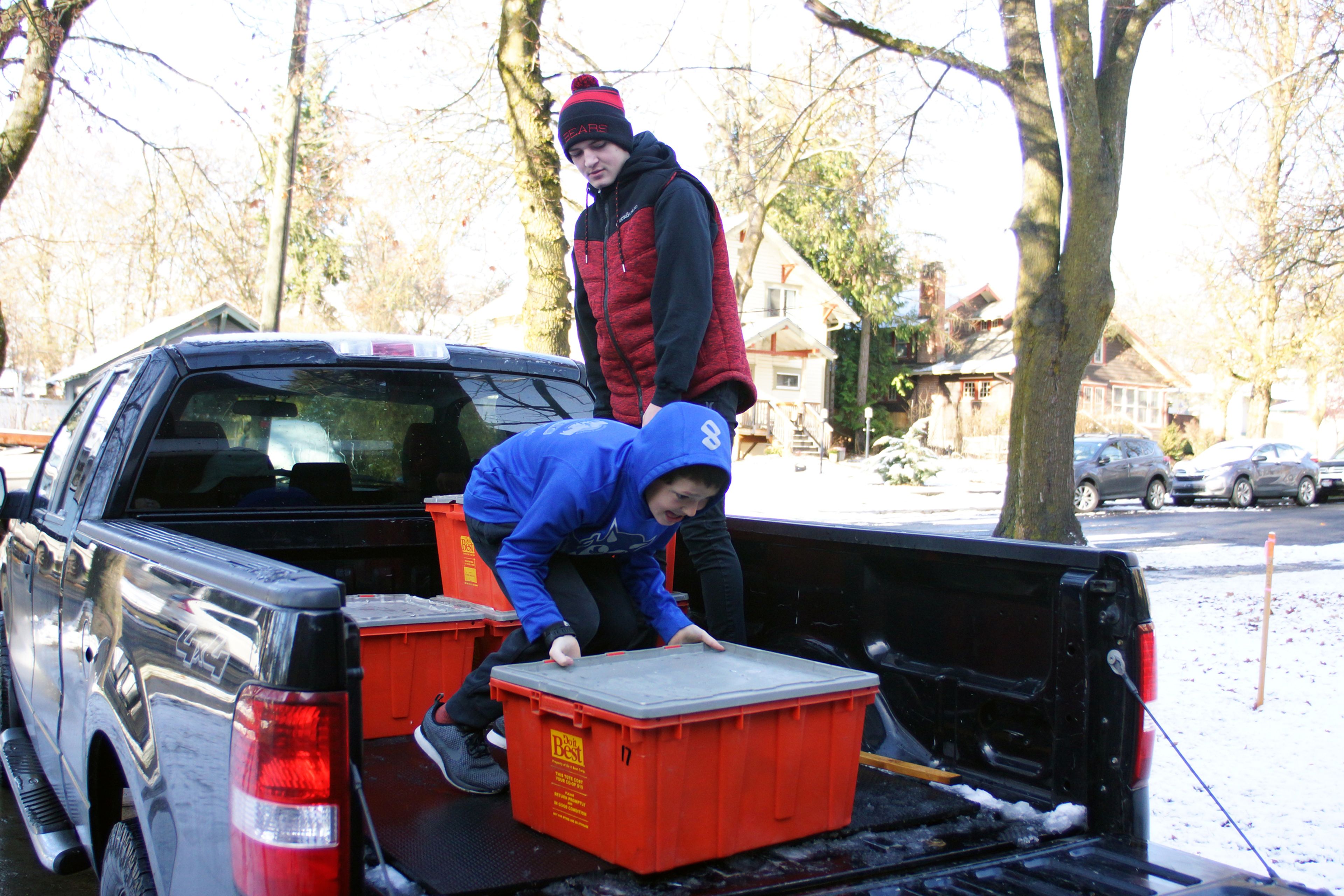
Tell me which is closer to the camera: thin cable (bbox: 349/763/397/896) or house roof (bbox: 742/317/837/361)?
thin cable (bbox: 349/763/397/896)

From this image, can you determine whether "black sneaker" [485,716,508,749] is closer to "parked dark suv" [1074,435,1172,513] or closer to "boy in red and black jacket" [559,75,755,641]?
"boy in red and black jacket" [559,75,755,641]

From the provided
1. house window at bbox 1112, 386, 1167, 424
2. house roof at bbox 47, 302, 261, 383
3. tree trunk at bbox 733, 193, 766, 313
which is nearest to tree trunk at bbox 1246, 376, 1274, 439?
house window at bbox 1112, 386, 1167, 424

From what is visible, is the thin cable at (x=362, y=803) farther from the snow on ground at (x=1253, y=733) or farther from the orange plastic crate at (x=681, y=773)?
the snow on ground at (x=1253, y=733)

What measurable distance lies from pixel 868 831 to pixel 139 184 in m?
13.6

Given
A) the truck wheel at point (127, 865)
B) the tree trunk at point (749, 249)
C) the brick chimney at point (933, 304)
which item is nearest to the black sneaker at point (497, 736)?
the truck wheel at point (127, 865)

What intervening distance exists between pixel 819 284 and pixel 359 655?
41.6 meters

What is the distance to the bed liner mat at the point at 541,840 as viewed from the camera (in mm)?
2125

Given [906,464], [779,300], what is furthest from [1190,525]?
[779,300]

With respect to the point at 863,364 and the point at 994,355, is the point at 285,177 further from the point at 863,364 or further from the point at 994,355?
the point at 994,355

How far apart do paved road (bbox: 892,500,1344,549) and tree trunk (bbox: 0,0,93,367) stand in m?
11.1

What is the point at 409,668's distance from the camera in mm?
3230

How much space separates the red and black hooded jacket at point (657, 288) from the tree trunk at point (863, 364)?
40.9 m

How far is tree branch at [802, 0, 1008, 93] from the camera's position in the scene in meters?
10.7


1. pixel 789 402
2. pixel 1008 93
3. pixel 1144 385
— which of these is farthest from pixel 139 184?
pixel 1144 385
